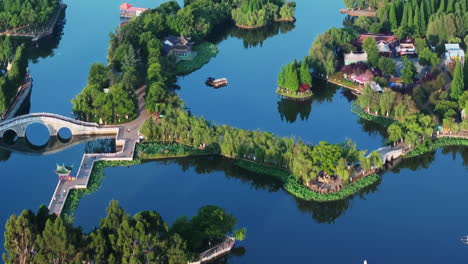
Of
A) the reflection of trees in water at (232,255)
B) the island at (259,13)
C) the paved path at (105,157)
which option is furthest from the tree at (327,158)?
the island at (259,13)

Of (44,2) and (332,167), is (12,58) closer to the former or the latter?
(44,2)

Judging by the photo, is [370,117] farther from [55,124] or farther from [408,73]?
[55,124]

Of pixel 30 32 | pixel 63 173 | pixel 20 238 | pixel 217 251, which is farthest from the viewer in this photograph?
pixel 30 32

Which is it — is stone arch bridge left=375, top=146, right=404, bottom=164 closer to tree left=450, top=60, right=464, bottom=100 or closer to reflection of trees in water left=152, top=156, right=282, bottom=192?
reflection of trees in water left=152, top=156, right=282, bottom=192

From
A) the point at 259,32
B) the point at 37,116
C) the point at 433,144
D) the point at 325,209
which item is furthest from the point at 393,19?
the point at 37,116

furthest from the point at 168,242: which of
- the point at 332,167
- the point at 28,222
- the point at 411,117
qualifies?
the point at 411,117

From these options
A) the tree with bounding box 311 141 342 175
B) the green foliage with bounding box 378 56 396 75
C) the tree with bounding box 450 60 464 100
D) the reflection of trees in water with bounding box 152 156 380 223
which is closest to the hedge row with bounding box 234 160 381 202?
the reflection of trees in water with bounding box 152 156 380 223
